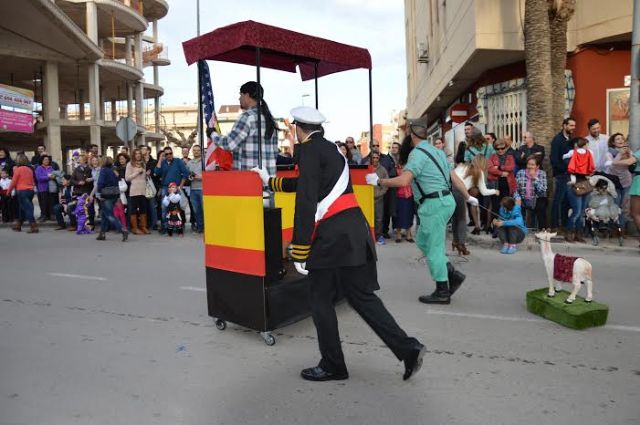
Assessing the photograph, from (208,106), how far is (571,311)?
3.86 m

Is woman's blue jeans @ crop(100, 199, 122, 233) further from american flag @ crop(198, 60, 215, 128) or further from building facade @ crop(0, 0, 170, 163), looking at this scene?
building facade @ crop(0, 0, 170, 163)

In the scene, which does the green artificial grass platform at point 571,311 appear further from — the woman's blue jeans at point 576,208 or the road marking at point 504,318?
the woman's blue jeans at point 576,208

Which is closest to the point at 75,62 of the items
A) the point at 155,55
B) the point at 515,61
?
the point at 155,55

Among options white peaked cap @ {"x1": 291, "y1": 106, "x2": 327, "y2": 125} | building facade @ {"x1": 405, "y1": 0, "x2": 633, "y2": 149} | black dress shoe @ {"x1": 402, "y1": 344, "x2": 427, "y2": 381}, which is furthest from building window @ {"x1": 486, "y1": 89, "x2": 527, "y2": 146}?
black dress shoe @ {"x1": 402, "y1": 344, "x2": 427, "y2": 381}

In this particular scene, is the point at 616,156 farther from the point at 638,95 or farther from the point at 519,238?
the point at 519,238

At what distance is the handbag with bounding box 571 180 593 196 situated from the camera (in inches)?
374

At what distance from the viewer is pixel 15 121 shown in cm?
2603

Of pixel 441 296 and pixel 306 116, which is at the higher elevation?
pixel 306 116

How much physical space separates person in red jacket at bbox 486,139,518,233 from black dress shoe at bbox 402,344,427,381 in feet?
25.0

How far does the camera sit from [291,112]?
157 inches

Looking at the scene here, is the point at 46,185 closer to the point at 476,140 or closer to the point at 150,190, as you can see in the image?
the point at 150,190

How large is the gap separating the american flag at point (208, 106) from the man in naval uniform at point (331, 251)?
169 centimetres

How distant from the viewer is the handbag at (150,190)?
12797 millimetres

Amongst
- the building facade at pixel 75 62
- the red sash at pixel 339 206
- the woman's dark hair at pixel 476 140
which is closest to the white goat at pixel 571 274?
the red sash at pixel 339 206
